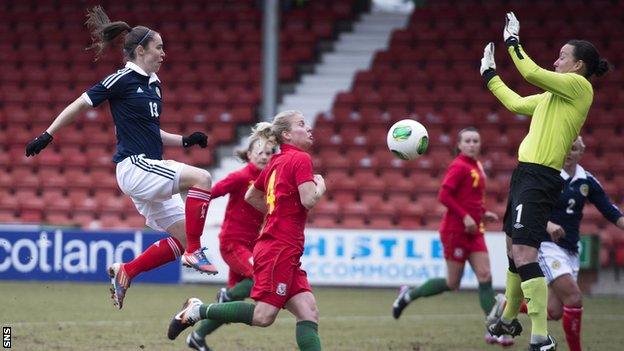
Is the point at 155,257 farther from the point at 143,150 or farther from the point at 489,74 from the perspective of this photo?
the point at 489,74

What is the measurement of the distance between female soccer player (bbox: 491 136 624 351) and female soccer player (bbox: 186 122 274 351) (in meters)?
2.56

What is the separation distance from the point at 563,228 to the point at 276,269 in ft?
10.8

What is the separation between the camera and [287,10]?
2211cm

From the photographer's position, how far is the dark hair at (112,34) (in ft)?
27.6

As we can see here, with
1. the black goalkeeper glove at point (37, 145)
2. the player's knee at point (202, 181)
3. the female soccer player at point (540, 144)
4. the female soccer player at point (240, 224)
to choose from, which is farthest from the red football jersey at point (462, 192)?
the black goalkeeper glove at point (37, 145)

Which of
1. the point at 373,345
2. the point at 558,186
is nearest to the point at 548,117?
the point at 558,186

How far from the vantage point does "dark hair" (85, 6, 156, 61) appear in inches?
331

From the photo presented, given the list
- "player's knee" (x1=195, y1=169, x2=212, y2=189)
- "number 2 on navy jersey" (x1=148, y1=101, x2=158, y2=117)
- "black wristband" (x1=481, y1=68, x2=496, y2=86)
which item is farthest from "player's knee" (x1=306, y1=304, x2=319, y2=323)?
"black wristband" (x1=481, y1=68, x2=496, y2=86)

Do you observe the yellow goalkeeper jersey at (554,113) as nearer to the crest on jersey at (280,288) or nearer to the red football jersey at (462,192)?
the crest on jersey at (280,288)

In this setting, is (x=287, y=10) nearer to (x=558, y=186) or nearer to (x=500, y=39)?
(x=500, y=39)

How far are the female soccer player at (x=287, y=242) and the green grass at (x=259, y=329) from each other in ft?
7.95

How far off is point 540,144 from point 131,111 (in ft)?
9.95

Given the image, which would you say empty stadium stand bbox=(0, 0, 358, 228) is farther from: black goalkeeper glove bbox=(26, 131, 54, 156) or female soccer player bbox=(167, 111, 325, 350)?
female soccer player bbox=(167, 111, 325, 350)

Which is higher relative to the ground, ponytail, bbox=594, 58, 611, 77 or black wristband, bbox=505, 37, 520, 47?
black wristband, bbox=505, 37, 520, 47
